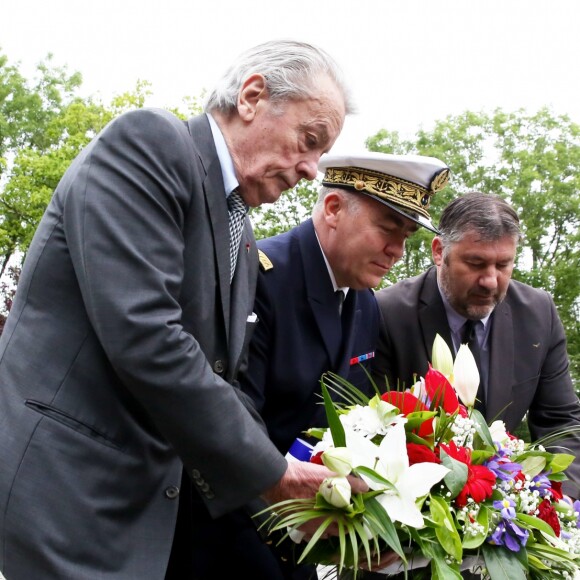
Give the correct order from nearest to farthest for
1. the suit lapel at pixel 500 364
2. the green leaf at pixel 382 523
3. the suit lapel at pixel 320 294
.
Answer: the green leaf at pixel 382 523 → the suit lapel at pixel 320 294 → the suit lapel at pixel 500 364

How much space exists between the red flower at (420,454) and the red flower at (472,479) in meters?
0.04

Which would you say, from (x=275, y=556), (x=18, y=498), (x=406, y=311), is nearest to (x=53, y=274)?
(x=18, y=498)

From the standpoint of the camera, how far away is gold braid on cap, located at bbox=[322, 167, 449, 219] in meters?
2.97

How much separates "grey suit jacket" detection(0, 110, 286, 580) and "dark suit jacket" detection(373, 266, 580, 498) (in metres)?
1.42

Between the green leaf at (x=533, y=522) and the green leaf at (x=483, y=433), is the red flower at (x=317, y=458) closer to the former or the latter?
the green leaf at (x=483, y=433)

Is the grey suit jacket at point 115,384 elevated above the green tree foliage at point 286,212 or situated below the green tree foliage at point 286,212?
below

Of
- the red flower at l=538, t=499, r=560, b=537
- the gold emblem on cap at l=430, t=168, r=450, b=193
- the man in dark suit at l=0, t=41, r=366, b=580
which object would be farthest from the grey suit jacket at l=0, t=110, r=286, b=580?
the gold emblem on cap at l=430, t=168, r=450, b=193

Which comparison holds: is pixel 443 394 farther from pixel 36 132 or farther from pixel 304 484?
pixel 36 132

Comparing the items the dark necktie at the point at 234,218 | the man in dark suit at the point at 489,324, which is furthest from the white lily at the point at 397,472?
the man in dark suit at the point at 489,324

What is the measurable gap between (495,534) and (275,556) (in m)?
0.86

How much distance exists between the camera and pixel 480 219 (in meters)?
3.50

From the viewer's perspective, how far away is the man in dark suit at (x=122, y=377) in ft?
6.04

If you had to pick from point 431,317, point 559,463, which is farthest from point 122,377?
point 431,317

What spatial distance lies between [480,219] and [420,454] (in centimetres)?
155
